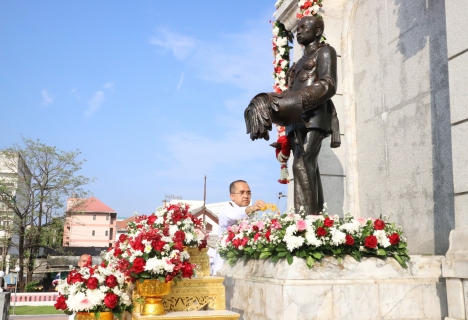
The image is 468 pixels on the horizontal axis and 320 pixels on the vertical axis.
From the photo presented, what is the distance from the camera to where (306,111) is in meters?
5.66

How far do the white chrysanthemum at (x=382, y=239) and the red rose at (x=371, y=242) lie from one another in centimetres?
10

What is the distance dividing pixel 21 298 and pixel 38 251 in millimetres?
10754

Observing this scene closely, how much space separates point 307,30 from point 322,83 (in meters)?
0.91

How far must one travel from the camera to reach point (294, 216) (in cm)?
517

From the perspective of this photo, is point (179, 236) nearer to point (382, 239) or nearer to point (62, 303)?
point (62, 303)

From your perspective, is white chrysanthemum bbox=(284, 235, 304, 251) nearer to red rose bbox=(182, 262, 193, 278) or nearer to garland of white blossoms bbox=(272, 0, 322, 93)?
red rose bbox=(182, 262, 193, 278)

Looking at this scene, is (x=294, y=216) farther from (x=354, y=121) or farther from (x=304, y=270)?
(x=354, y=121)

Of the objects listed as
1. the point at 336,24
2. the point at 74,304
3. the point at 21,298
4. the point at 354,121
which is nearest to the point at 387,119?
the point at 354,121

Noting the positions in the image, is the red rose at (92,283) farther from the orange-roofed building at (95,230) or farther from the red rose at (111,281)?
the orange-roofed building at (95,230)

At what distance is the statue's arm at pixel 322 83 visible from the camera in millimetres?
5398

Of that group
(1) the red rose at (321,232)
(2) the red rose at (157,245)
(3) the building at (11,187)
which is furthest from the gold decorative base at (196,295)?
(3) the building at (11,187)

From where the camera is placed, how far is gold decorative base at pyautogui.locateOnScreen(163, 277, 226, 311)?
15.4 ft

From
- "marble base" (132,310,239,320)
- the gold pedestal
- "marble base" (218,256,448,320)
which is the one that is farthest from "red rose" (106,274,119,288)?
"marble base" (218,256,448,320)

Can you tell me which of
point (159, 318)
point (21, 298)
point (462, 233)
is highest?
point (462, 233)
